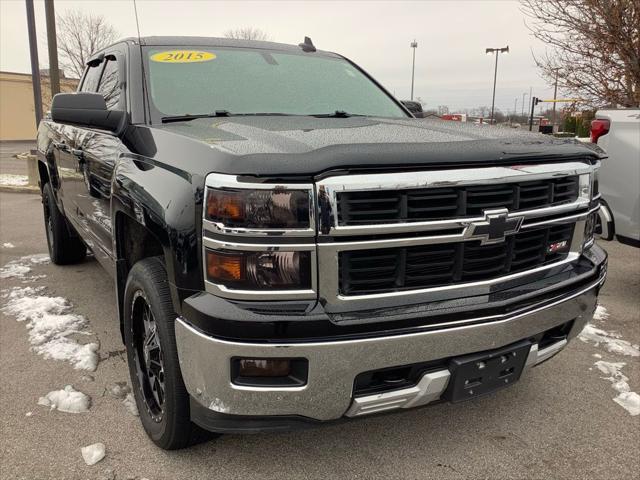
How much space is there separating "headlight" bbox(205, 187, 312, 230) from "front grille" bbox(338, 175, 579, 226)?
0.13 m

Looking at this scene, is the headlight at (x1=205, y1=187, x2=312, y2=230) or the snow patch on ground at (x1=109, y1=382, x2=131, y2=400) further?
the snow patch on ground at (x1=109, y1=382, x2=131, y2=400)

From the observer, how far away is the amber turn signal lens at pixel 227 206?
5.60ft

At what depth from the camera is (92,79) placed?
4.23m

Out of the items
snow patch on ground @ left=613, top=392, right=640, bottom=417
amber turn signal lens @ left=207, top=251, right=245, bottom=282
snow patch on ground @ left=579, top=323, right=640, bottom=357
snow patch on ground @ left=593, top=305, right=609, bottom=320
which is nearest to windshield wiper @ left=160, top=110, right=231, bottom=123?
amber turn signal lens @ left=207, top=251, right=245, bottom=282

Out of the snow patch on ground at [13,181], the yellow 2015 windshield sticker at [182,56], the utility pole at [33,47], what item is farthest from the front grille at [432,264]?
the snow patch on ground at [13,181]

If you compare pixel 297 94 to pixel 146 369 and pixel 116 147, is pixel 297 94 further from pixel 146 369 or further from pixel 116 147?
pixel 146 369

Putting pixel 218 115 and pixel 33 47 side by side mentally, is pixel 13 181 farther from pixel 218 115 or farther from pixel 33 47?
pixel 218 115

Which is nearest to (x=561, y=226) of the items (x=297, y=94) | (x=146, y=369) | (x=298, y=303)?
(x=298, y=303)

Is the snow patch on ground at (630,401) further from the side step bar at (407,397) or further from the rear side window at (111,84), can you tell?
the rear side window at (111,84)

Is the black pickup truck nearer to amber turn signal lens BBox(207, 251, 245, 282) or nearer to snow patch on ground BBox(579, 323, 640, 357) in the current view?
amber turn signal lens BBox(207, 251, 245, 282)

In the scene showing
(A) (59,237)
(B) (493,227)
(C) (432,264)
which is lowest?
(A) (59,237)

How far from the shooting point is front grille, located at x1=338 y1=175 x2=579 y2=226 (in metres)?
1.76

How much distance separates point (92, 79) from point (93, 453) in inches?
118

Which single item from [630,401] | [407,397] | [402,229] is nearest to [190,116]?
[402,229]
